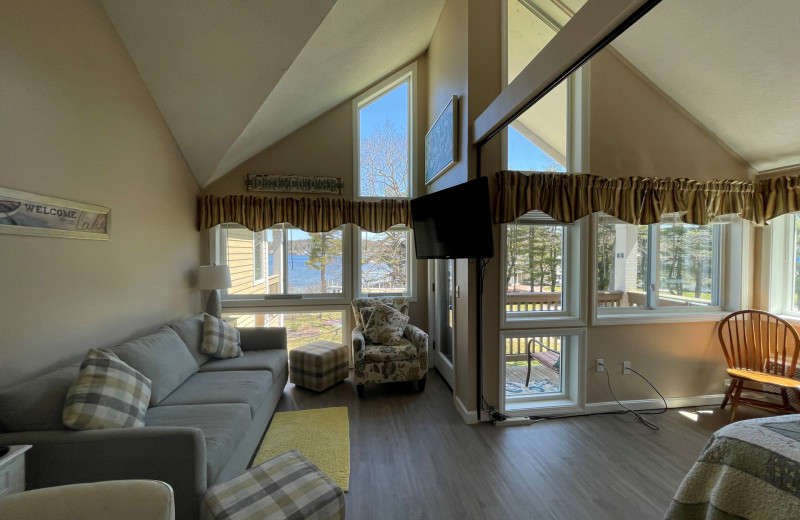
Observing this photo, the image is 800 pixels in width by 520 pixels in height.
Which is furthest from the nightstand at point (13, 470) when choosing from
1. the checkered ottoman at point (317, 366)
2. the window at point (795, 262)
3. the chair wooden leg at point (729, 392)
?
the window at point (795, 262)

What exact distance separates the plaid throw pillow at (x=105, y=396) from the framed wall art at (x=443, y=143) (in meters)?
2.72

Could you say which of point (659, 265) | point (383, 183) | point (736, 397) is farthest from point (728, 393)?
point (383, 183)

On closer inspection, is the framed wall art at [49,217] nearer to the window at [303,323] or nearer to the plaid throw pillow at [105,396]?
the plaid throw pillow at [105,396]

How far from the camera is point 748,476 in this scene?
1.22m

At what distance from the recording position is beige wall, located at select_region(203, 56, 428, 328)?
365 cm

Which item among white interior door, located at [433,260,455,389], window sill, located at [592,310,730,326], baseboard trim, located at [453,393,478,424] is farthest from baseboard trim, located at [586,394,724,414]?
white interior door, located at [433,260,455,389]

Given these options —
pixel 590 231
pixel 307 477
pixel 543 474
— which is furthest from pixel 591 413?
pixel 307 477

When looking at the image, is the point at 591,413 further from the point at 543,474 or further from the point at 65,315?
the point at 65,315

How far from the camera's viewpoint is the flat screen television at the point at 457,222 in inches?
85.0

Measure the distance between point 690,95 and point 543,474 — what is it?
337cm

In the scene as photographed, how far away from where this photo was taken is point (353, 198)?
388cm

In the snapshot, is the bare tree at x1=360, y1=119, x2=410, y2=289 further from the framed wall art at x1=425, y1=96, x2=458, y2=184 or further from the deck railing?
the deck railing

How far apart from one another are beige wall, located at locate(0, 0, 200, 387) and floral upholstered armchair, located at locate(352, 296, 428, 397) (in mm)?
Result: 1890

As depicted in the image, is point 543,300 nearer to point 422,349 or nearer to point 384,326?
point 422,349
